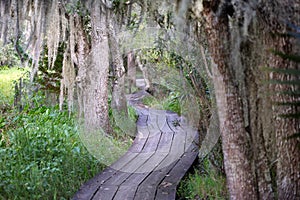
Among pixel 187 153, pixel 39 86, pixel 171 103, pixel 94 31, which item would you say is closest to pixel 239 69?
pixel 187 153

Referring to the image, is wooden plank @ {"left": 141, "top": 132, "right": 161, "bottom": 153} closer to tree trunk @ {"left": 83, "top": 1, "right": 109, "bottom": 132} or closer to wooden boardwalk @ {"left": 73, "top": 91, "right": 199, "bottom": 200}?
wooden boardwalk @ {"left": 73, "top": 91, "right": 199, "bottom": 200}

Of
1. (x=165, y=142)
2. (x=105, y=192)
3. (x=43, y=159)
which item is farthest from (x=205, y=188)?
(x=165, y=142)

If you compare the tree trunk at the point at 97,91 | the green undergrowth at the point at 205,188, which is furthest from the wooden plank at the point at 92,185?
the tree trunk at the point at 97,91

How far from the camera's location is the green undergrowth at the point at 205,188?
305 centimetres

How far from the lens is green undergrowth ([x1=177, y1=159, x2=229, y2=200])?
305 cm

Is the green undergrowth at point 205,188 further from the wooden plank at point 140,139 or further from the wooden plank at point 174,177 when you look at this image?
the wooden plank at point 140,139

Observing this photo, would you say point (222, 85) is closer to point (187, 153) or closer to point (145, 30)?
point (145, 30)

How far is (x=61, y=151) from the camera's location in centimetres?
421

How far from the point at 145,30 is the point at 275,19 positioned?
2243mm

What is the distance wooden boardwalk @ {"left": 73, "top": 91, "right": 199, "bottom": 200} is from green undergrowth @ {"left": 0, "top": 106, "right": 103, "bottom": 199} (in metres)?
0.24

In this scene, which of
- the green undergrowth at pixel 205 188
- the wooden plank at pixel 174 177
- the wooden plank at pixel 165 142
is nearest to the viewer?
the green undergrowth at pixel 205 188

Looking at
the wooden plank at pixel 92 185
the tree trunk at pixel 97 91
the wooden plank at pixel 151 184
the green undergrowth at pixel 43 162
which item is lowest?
the wooden plank at pixel 151 184

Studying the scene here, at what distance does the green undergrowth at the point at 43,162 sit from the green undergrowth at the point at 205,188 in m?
0.95

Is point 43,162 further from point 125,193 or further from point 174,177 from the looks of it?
point 174,177
